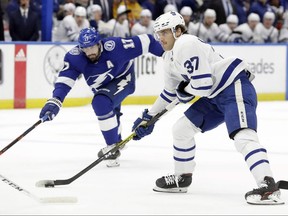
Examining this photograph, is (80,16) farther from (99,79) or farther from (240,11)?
(99,79)

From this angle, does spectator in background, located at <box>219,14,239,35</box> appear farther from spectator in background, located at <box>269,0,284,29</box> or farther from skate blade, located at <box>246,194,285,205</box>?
skate blade, located at <box>246,194,285,205</box>

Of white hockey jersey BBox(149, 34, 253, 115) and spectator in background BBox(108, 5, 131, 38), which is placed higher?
white hockey jersey BBox(149, 34, 253, 115)

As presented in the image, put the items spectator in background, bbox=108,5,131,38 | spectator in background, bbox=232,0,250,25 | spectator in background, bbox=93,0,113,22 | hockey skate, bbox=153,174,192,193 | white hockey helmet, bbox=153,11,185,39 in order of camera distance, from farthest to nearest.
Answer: spectator in background, bbox=232,0,250,25, spectator in background, bbox=93,0,113,22, spectator in background, bbox=108,5,131,38, hockey skate, bbox=153,174,192,193, white hockey helmet, bbox=153,11,185,39

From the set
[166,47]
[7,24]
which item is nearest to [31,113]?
[7,24]

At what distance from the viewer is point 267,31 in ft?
44.3

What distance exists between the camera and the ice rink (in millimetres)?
4629

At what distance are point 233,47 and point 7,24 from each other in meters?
3.24

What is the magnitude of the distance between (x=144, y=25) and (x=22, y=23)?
203cm

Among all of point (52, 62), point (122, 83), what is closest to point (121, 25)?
point (52, 62)

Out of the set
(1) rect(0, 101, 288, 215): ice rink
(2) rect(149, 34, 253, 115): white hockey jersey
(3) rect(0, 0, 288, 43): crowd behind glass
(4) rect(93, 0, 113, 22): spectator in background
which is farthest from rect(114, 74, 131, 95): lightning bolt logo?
(4) rect(93, 0, 113, 22): spectator in background

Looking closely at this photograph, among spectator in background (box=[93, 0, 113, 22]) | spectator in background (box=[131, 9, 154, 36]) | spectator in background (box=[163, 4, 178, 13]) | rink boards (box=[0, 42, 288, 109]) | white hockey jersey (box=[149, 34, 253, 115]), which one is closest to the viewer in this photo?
white hockey jersey (box=[149, 34, 253, 115])

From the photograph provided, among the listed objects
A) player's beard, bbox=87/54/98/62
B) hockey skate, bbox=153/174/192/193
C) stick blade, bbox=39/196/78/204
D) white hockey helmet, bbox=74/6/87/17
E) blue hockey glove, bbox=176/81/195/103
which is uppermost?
blue hockey glove, bbox=176/81/195/103

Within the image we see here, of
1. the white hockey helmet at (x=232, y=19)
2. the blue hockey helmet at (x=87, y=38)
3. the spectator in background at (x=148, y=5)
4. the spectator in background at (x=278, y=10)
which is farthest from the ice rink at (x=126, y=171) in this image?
the spectator in background at (x=278, y=10)

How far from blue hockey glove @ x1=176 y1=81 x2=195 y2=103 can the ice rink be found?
56 centimetres
